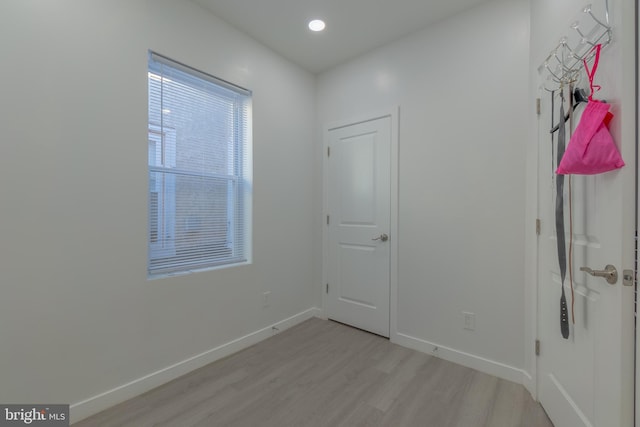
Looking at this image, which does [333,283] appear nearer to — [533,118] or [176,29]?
[533,118]

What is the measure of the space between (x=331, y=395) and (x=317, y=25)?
115 inches

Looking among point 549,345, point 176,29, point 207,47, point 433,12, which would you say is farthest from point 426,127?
point 176,29

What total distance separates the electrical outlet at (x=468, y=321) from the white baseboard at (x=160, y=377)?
1.70 metres

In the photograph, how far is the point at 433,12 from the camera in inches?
90.0

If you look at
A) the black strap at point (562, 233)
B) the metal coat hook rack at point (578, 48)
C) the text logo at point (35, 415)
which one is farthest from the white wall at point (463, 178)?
the text logo at point (35, 415)

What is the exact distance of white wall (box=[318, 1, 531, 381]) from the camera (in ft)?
6.70

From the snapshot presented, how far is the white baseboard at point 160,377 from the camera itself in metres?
1.66

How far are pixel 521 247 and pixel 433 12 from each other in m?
1.98

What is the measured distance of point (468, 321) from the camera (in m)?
2.24

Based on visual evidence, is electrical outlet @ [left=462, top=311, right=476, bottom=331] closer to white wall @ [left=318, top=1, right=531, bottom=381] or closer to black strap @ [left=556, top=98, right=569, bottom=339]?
white wall @ [left=318, top=1, right=531, bottom=381]

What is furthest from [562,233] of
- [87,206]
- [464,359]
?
[87,206]

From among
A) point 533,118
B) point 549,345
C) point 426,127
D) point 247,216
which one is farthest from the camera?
point 247,216

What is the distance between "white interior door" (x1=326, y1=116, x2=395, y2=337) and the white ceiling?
76 centimetres

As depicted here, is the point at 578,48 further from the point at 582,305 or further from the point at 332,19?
the point at 332,19
